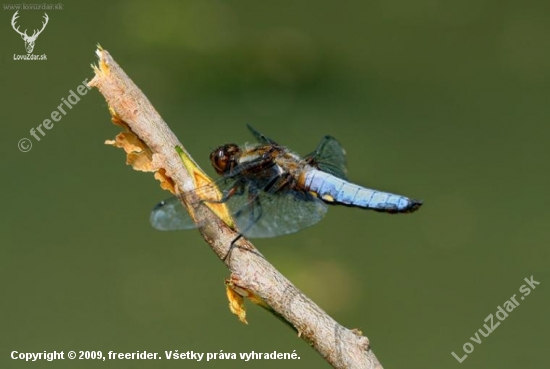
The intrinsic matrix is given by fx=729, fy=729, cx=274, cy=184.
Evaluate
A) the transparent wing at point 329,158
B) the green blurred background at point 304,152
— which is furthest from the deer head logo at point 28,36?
the transparent wing at point 329,158

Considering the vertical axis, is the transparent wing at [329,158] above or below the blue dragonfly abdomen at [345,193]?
above

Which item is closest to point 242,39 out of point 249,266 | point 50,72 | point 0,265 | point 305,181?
point 50,72

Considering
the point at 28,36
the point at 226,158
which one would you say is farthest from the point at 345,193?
the point at 28,36

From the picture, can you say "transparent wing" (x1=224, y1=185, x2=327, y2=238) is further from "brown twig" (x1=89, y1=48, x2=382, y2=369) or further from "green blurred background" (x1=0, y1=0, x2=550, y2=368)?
"green blurred background" (x1=0, y1=0, x2=550, y2=368)

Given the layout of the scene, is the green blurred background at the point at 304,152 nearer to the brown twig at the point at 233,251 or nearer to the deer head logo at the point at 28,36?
the deer head logo at the point at 28,36

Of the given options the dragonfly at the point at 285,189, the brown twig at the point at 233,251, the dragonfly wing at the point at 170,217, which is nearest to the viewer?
the brown twig at the point at 233,251

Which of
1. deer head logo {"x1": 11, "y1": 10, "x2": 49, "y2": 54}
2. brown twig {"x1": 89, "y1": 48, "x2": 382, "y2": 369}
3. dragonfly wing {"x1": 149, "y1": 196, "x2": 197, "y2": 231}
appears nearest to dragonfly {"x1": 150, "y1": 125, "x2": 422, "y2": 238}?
dragonfly wing {"x1": 149, "y1": 196, "x2": 197, "y2": 231}
